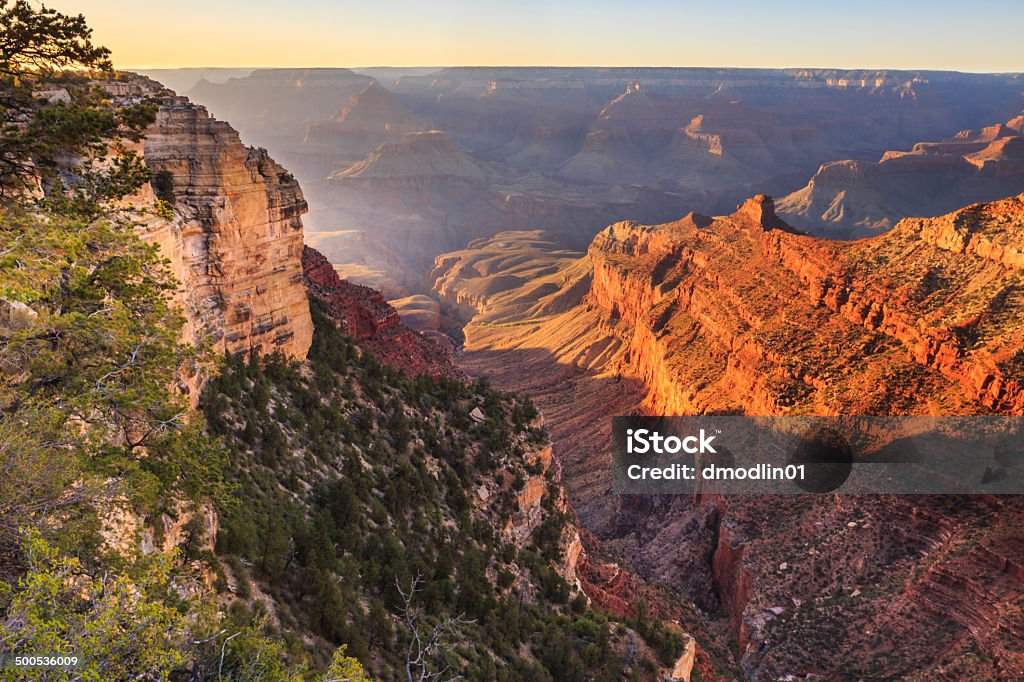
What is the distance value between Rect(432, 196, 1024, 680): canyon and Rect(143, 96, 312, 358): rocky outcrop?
78.1 feet

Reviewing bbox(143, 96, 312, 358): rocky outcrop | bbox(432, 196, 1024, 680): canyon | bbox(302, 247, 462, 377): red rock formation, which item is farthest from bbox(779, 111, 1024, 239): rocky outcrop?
bbox(143, 96, 312, 358): rocky outcrop

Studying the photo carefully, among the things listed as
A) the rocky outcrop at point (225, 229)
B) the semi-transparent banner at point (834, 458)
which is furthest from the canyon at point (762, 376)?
the semi-transparent banner at point (834, 458)

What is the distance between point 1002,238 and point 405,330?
35397mm

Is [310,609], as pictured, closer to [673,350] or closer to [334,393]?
[334,393]

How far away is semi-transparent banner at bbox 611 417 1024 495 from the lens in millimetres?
31938

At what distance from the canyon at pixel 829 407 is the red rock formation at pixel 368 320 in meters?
15.2

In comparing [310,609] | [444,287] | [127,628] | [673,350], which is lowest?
[444,287]

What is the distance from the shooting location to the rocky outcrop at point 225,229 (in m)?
20.2

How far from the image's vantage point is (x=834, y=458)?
123 feet

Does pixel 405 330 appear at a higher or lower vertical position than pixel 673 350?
higher

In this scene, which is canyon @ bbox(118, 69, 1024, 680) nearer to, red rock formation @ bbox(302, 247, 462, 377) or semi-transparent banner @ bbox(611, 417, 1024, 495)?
red rock formation @ bbox(302, 247, 462, 377)

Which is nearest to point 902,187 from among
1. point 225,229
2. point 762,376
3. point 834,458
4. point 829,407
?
point 762,376

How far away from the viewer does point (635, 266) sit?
266ft

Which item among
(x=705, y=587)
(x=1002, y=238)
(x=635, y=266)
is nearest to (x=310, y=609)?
(x=705, y=587)
